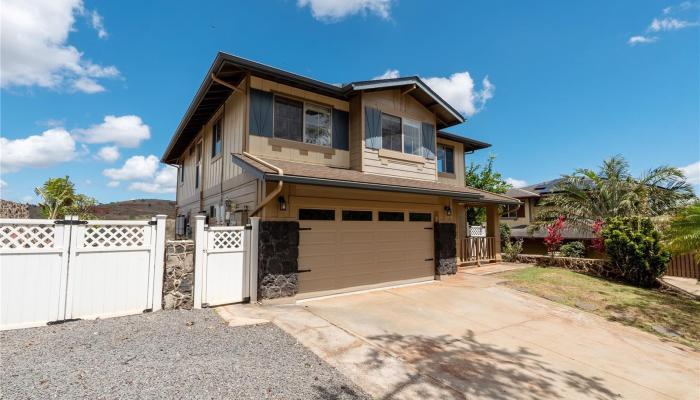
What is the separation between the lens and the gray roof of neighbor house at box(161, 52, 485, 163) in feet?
24.9

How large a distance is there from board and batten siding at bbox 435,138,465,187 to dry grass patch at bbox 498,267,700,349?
429 centimetres

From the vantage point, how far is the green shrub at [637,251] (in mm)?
10148

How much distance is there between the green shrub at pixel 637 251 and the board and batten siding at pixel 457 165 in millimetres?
5581

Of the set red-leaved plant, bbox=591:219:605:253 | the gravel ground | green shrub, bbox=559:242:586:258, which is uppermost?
red-leaved plant, bbox=591:219:605:253

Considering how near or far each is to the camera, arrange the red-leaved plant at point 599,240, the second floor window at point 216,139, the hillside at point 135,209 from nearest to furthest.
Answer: the second floor window at point 216,139 < the red-leaved plant at point 599,240 < the hillside at point 135,209

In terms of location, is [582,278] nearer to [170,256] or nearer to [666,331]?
[666,331]

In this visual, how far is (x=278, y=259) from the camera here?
7.00 m

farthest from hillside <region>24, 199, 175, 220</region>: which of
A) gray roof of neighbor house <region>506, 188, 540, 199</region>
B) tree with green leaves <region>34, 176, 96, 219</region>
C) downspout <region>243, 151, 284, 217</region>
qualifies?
gray roof of neighbor house <region>506, 188, 540, 199</region>

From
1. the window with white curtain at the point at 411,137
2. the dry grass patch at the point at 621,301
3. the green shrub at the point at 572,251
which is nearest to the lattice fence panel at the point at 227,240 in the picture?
the window with white curtain at the point at 411,137

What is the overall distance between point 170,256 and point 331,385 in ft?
14.1

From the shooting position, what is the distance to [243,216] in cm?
799

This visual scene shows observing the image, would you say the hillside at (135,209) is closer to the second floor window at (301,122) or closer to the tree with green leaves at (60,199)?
the tree with green leaves at (60,199)

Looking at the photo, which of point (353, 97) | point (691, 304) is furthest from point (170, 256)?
point (691, 304)

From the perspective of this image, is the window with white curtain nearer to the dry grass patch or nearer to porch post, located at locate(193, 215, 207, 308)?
the dry grass patch
